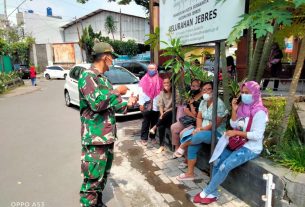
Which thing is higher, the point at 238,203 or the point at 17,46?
the point at 17,46

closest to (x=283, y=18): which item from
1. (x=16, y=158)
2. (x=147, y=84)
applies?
(x=147, y=84)

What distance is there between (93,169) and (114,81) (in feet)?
18.9

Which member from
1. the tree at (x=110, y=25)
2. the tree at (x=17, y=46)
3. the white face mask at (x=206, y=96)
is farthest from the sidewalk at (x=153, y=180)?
the tree at (x=110, y=25)

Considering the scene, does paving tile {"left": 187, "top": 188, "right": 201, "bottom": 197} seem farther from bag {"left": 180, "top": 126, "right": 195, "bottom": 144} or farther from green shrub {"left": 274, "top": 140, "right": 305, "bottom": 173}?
green shrub {"left": 274, "top": 140, "right": 305, "bottom": 173}

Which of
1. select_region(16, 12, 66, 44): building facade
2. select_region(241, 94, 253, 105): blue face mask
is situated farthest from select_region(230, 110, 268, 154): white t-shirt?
select_region(16, 12, 66, 44): building facade

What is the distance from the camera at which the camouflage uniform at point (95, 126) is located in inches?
109

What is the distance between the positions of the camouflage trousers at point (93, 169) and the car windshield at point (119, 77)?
560cm

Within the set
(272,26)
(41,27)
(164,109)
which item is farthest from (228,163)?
(41,27)

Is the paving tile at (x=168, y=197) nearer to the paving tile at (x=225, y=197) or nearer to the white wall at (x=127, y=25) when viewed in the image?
the paving tile at (x=225, y=197)

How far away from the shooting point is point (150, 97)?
5.80m

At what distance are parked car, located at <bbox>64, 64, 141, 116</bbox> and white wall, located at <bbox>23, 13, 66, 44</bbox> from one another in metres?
34.0

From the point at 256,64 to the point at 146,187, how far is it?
8.92ft

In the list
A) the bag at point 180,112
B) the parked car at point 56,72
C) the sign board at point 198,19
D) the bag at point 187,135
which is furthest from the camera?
the parked car at point 56,72

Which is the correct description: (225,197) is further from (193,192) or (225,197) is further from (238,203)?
(193,192)
